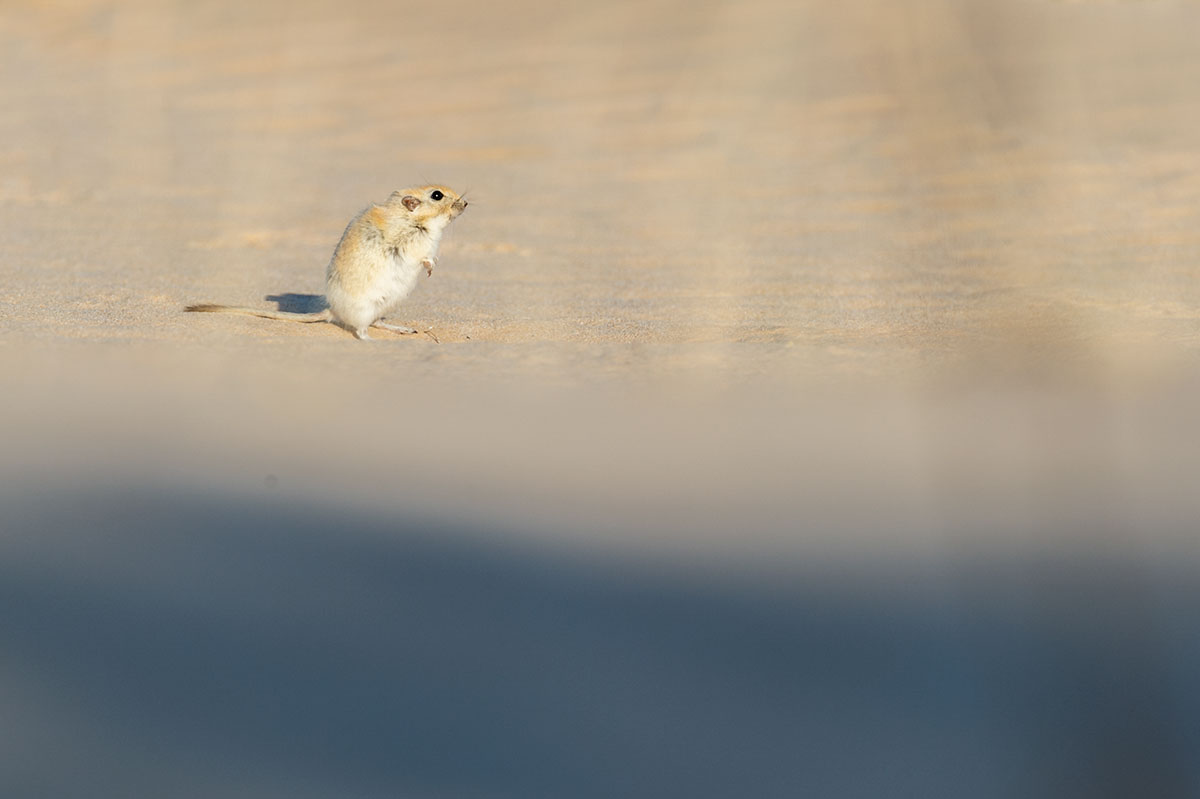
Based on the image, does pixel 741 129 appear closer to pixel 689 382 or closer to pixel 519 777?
pixel 689 382

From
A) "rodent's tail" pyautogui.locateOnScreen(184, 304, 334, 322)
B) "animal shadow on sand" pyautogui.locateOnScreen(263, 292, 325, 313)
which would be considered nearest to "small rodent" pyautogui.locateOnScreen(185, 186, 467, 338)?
"rodent's tail" pyautogui.locateOnScreen(184, 304, 334, 322)

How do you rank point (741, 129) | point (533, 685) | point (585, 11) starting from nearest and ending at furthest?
point (533, 685) → point (741, 129) → point (585, 11)

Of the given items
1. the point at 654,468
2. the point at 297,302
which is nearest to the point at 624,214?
the point at 297,302

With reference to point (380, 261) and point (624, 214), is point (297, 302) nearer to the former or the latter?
point (380, 261)

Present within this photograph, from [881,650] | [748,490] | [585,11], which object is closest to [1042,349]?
[748,490]

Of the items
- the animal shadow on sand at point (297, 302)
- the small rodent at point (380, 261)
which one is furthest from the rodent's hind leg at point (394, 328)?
the animal shadow on sand at point (297, 302)

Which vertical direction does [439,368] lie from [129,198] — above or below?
below

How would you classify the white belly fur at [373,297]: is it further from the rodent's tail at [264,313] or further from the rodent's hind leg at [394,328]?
the rodent's tail at [264,313]

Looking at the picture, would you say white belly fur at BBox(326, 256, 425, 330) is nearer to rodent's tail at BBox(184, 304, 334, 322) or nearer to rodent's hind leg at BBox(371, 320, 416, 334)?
rodent's hind leg at BBox(371, 320, 416, 334)
